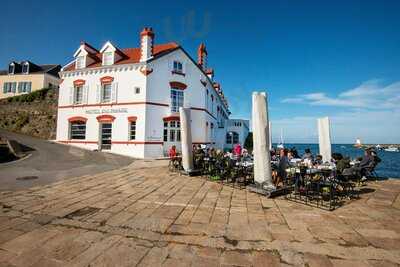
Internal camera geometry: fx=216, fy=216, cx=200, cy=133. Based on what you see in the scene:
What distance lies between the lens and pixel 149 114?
18656 millimetres

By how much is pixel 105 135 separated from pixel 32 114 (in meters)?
16.1

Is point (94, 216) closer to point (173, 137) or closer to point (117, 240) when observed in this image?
point (117, 240)

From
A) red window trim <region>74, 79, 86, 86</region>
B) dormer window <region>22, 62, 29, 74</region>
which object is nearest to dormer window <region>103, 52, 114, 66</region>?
red window trim <region>74, 79, 86, 86</region>

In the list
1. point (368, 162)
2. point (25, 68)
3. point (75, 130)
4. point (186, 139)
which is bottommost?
point (368, 162)

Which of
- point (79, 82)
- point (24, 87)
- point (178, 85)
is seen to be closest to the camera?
point (178, 85)

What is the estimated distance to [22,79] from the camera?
36.3 metres

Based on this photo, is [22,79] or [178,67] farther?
[22,79]

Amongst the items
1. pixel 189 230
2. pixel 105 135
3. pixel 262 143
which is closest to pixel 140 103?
pixel 105 135

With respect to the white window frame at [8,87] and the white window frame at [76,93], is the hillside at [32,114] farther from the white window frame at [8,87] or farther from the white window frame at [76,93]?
the white window frame at [76,93]

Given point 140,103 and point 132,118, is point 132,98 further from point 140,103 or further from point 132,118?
point 132,118

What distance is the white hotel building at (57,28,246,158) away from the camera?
1883cm

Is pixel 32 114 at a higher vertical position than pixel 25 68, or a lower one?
lower

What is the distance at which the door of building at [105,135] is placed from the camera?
20.1 metres

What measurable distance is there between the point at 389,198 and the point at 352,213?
2.68 meters
